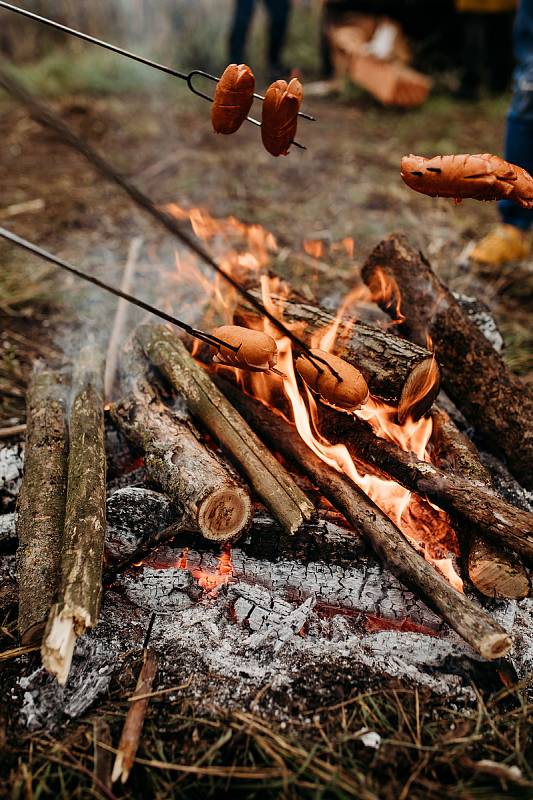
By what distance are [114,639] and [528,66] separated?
5.07 meters

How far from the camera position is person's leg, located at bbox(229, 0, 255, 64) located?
28.8 ft

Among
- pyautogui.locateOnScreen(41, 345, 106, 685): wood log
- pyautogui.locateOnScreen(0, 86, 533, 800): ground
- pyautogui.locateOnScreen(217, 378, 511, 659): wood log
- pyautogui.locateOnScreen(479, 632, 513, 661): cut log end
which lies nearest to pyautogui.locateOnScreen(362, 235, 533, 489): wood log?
pyautogui.locateOnScreen(217, 378, 511, 659): wood log

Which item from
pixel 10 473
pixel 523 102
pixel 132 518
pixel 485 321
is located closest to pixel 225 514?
pixel 132 518

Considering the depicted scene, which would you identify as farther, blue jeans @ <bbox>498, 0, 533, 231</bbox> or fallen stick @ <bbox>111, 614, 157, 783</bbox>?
blue jeans @ <bbox>498, 0, 533, 231</bbox>

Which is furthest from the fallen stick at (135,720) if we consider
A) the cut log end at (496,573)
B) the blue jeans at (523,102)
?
the blue jeans at (523,102)

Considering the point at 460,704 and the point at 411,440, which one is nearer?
the point at 460,704

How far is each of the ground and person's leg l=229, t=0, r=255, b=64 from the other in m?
1.02

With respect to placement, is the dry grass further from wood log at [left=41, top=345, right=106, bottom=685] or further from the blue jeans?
the blue jeans

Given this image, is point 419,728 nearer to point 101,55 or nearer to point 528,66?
point 528,66

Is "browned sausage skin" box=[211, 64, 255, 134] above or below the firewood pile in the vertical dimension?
above

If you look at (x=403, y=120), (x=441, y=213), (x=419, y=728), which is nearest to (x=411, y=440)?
(x=419, y=728)

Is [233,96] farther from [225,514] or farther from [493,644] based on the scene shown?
[493,644]

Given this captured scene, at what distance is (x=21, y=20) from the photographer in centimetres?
1003

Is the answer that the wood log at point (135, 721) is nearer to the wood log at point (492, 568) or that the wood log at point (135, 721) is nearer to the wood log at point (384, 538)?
the wood log at point (384, 538)
